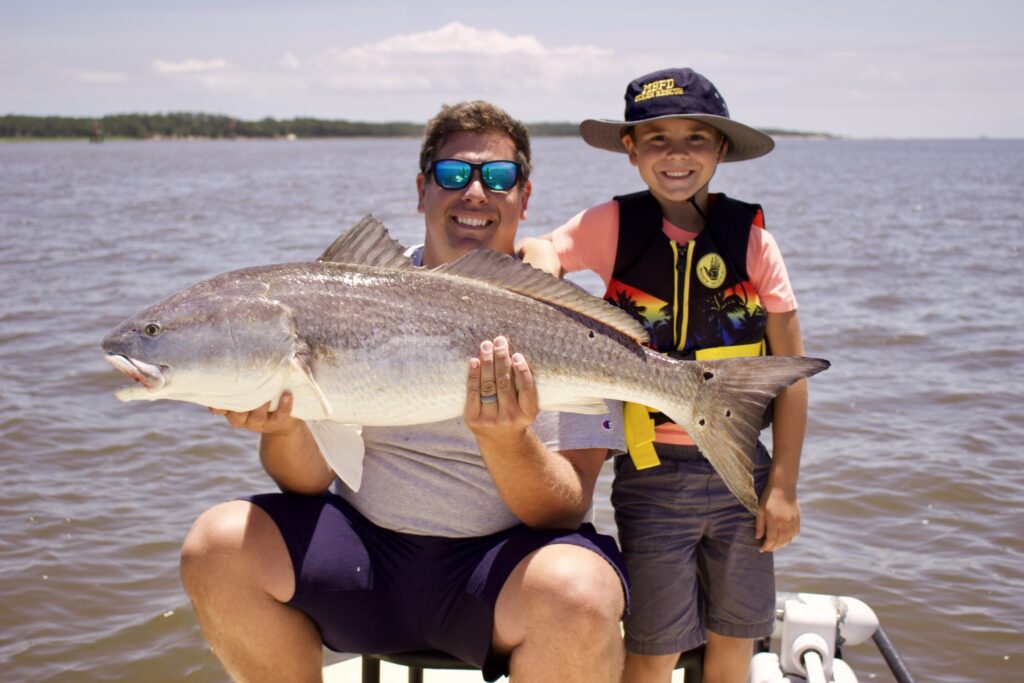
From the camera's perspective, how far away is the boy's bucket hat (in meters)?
3.83

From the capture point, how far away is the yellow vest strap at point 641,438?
362 centimetres

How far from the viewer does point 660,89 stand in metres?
3.90

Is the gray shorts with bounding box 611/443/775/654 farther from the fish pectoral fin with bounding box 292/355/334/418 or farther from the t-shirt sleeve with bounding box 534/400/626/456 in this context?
the fish pectoral fin with bounding box 292/355/334/418

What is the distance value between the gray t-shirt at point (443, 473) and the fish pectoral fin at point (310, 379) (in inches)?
25.2

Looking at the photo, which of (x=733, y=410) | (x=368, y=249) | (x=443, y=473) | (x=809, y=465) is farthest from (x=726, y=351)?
(x=809, y=465)

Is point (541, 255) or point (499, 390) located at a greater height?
point (541, 255)

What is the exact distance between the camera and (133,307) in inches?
496

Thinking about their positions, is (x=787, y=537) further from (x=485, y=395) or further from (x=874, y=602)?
(x=874, y=602)

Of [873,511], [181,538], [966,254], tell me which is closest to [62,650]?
[181,538]

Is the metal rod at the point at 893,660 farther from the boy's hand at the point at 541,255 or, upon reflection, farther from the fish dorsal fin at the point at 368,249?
the fish dorsal fin at the point at 368,249

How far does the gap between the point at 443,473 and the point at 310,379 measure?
30.5 inches

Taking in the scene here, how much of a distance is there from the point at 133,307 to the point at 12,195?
22.8m

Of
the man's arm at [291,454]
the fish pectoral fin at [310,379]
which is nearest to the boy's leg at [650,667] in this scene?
the man's arm at [291,454]

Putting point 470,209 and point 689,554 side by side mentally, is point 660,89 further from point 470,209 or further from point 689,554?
point 689,554
